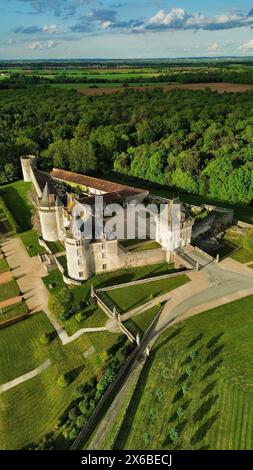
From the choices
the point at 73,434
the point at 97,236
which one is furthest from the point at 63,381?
the point at 97,236

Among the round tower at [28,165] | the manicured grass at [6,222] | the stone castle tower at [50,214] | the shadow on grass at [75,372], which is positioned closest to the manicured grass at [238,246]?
the shadow on grass at [75,372]

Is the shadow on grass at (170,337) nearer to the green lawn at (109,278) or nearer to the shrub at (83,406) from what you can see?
the shrub at (83,406)

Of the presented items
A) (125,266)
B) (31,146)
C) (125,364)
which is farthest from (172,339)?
(31,146)

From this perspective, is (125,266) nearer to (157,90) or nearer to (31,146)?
(31,146)

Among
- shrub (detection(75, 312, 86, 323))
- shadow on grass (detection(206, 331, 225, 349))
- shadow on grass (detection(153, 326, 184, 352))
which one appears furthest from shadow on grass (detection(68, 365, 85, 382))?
shadow on grass (detection(206, 331, 225, 349))

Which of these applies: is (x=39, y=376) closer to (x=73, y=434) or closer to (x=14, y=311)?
(x=73, y=434)

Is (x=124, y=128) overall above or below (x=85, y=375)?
above
